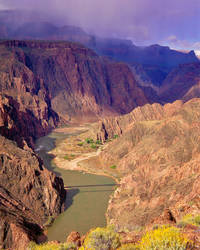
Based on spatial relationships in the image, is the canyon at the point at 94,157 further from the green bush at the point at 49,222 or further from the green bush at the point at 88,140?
the green bush at the point at 88,140

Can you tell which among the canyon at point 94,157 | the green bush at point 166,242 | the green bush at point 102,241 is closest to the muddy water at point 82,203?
the canyon at point 94,157

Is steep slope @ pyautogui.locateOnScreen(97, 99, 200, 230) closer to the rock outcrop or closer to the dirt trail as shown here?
the dirt trail

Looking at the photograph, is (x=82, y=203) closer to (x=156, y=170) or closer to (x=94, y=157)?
(x=156, y=170)

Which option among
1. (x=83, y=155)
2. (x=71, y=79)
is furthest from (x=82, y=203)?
(x=71, y=79)

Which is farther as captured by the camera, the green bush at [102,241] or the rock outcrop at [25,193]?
the rock outcrop at [25,193]

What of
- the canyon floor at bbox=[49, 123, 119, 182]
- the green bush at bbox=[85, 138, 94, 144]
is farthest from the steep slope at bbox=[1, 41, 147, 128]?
the canyon floor at bbox=[49, 123, 119, 182]

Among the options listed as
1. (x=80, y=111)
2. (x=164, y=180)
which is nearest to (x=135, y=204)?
(x=164, y=180)

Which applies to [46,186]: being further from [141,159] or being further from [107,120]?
[107,120]
